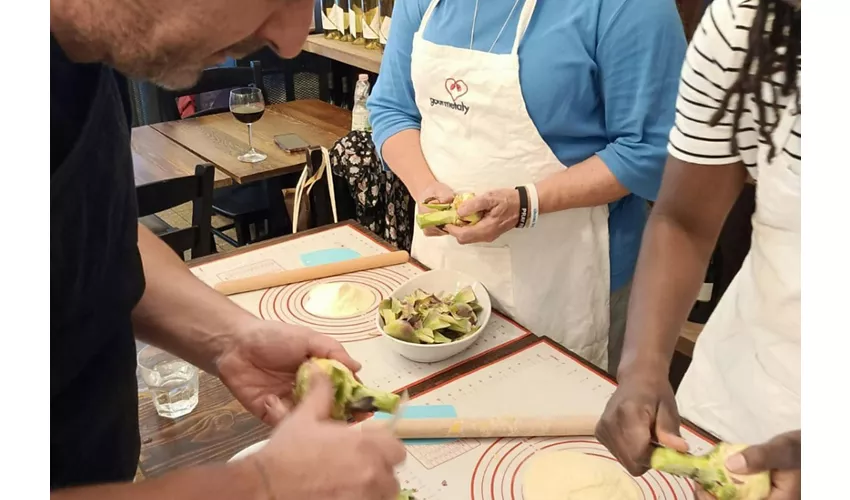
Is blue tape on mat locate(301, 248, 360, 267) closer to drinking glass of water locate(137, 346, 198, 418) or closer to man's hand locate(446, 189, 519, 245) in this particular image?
man's hand locate(446, 189, 519, 245)

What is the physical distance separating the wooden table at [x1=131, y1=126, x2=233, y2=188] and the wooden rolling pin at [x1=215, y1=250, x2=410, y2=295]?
1291mm

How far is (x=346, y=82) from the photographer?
3975mm

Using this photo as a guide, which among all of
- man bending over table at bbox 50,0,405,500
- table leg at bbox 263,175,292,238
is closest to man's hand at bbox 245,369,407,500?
man bending over table at bbox 50,0,405,500

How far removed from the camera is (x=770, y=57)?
923 mm

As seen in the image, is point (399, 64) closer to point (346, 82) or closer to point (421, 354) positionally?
point (421, 354)

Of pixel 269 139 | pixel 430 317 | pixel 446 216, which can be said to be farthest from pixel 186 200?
pixel 430 317

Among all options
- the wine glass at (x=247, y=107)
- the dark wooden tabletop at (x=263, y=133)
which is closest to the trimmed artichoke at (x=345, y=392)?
the dark wooden tabletop at (x=263, y=133)

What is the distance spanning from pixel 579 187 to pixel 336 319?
56 cm

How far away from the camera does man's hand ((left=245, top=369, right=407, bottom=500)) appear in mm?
667

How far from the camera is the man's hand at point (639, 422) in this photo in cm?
92

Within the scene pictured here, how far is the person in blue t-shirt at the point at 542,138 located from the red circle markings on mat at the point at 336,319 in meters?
0.15

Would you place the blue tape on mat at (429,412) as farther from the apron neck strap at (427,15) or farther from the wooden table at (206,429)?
the apron neck strap at (427,15)
